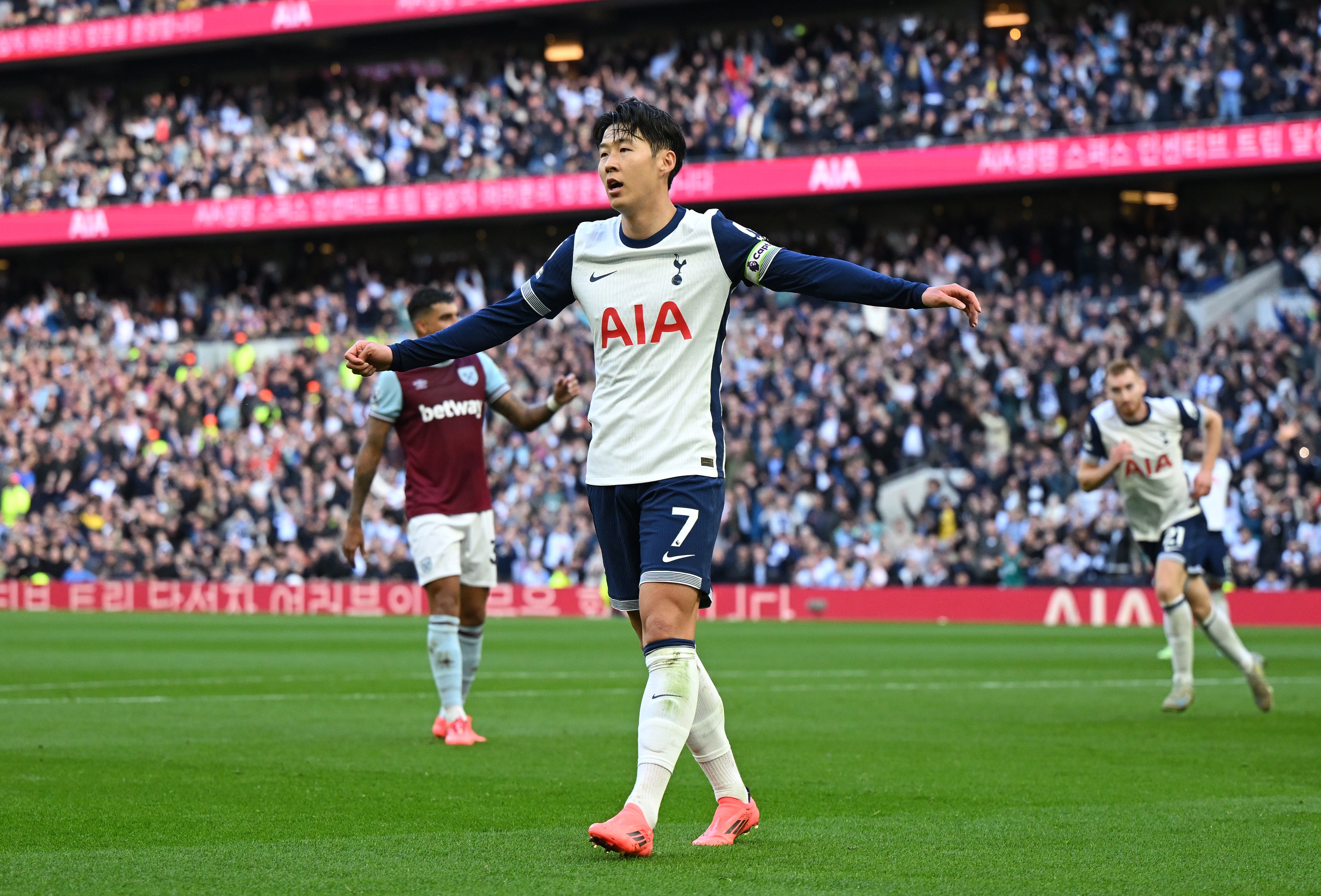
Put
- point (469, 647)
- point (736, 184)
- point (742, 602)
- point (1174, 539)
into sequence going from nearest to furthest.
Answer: point (469, 647), point (1174, 539), point (742, 602), point (736, 184)

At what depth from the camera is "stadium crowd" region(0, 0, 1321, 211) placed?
97.4 ft

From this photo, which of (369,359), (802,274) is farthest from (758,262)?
(369,359)

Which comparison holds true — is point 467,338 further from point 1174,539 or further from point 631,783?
point 1174,539

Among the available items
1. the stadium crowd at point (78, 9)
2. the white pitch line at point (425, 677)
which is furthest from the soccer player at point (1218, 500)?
the stadium crowd at point (78, 9)

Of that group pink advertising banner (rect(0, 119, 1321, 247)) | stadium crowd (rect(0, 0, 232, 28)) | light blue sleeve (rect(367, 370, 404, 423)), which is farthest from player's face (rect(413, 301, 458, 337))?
stadium crowd (rect(0, 0, 232, 28))

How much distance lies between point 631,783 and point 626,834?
2.41 meters

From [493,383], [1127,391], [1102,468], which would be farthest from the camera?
[1127,391]

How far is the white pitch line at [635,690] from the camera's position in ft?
40.1

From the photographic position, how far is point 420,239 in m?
39.0

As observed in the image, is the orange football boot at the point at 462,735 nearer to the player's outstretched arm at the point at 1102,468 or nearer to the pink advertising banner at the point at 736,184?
the player's outstretched arm at the point at 1102,468

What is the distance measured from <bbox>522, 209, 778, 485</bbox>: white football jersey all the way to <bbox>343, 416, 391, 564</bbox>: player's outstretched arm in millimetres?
3839

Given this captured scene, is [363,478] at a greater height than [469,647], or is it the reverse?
[363,478]

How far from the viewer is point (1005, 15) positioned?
32594 millimetres

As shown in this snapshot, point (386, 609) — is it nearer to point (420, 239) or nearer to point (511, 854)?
point (420, 239)
